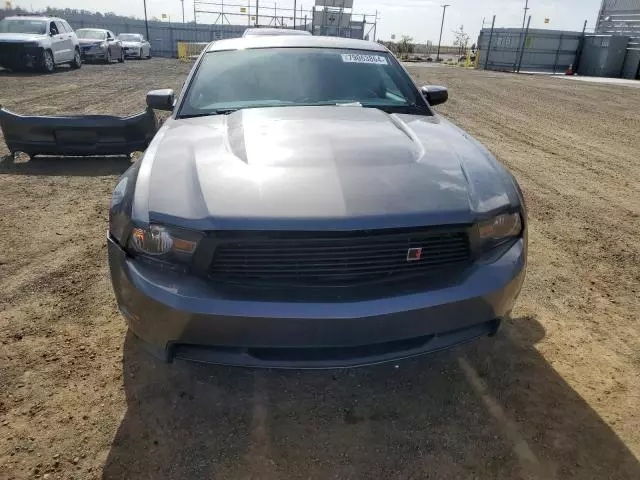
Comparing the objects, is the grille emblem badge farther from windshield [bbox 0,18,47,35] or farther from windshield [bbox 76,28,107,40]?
windshield [bbox 76,28,107,40]

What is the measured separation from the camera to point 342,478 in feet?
6.24

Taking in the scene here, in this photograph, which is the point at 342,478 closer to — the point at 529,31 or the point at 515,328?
the point at 515,328

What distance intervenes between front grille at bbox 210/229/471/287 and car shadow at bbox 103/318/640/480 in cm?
60

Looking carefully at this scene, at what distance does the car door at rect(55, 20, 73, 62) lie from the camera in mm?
17109

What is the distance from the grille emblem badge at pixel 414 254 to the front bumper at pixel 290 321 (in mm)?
156

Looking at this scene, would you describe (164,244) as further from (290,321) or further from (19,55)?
(19,55)

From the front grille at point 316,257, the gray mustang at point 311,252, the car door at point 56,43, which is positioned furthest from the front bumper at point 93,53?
the front grille at point 316,257

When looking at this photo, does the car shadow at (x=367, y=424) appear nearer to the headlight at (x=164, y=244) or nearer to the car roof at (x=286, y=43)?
the headlight at (x=164, y=244)

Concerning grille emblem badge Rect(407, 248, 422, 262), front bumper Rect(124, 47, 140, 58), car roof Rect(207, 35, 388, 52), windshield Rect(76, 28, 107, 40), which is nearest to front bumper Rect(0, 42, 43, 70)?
windshield Rect(76, 28, 107, 40)

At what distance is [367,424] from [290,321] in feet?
2.32

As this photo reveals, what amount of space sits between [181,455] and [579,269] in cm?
311

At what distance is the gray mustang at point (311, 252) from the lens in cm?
186

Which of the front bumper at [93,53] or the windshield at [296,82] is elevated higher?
the windshield at [296,82]

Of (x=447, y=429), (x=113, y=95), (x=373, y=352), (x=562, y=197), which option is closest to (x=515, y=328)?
(x=447, y=429)
